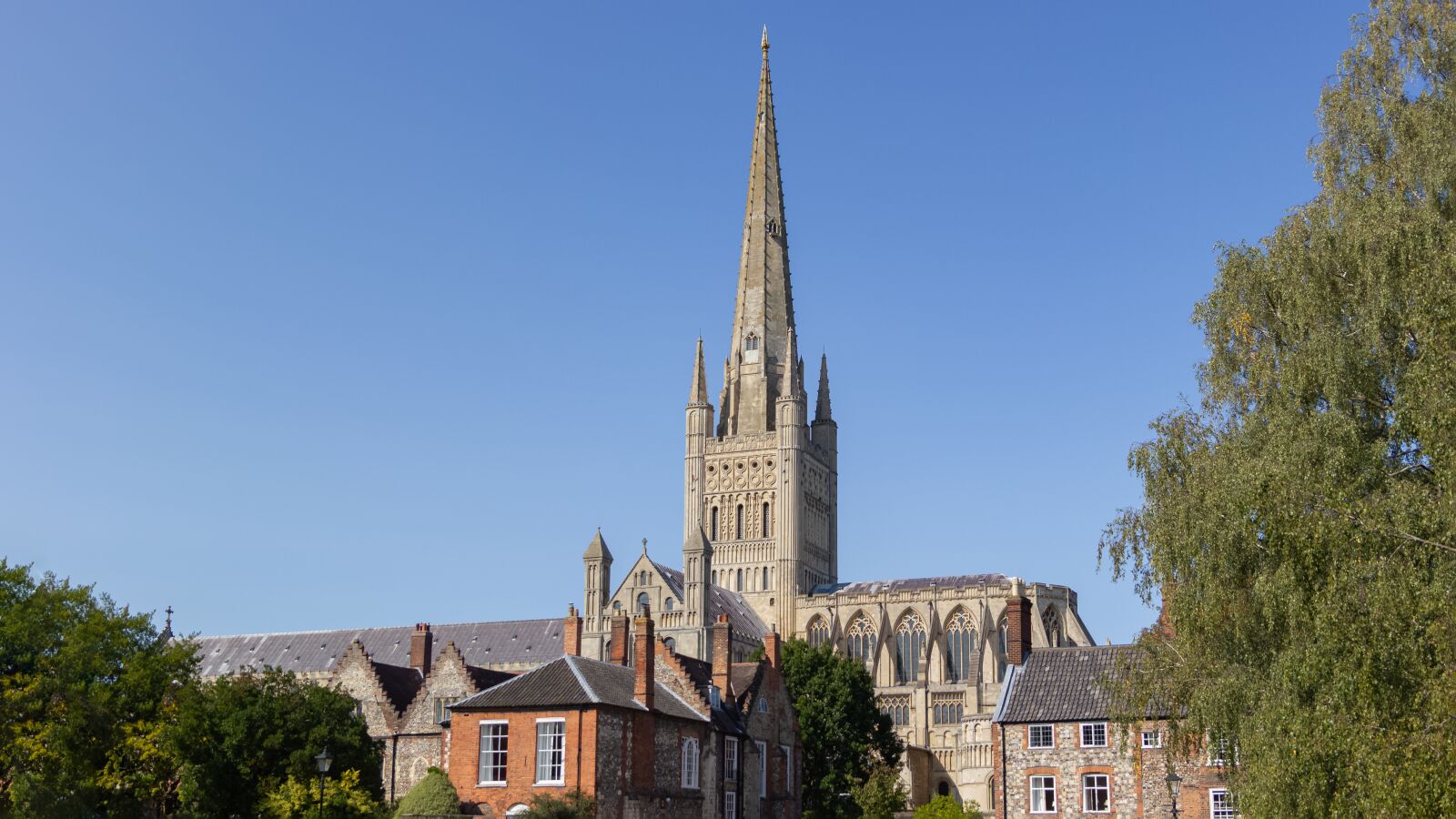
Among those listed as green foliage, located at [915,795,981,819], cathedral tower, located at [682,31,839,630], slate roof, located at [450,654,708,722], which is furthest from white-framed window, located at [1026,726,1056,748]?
cathedral tower, located at [682,31,839,630]


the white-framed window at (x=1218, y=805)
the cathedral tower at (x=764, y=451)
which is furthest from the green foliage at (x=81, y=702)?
the cathedral tower at (x=764, y=451)

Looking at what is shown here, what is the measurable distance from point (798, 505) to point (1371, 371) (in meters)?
90.7

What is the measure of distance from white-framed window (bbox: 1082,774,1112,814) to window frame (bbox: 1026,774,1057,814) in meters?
0.97

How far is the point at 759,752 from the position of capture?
54062 mm

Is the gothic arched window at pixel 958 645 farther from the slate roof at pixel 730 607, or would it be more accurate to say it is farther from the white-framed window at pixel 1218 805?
the white-framed window at pixel 1218 805

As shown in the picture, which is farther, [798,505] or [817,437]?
[817,437]

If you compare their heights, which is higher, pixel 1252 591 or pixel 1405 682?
pixel 1252 591

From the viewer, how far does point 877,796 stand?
6025 centimetres

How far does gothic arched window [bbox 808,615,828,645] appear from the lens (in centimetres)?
11062

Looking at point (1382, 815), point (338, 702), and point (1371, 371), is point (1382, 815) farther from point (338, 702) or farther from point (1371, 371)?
point (338, 702)

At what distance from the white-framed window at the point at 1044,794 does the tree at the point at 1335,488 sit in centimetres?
1769

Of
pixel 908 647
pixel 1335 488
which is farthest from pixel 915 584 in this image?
pixel 1335 488

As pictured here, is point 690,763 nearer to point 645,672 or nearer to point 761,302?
point 645,672

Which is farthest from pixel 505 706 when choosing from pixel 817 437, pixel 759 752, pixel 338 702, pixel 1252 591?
pixel 817 437
